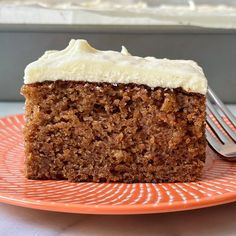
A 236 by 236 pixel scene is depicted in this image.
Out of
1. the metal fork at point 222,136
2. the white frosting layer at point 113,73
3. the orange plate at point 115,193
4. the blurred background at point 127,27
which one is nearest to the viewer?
the orange plate at point 115,193

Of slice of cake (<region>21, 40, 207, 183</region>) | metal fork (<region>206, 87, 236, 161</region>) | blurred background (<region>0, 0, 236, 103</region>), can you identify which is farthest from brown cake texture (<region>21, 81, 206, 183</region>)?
blurred background (<region>0, 0, 236, 103</region>)

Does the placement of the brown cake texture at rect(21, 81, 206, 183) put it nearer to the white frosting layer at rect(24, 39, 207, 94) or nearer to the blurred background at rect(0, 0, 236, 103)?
the white frosting layer at rect(24, 39, 207, 94)

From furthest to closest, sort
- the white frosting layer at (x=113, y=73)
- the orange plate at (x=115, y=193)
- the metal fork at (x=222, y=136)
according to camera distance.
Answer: the metal fork at (x=222, y=136), the white frosting layer at (x=113, y=73), the orange plate at (x=115, y=193)

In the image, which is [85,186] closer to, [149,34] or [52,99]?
[52,99]

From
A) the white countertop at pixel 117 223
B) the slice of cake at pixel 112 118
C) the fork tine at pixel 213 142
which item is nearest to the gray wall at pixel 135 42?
the fork tine at pixel 213 142

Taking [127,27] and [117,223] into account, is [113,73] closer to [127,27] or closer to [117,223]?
[117,223]

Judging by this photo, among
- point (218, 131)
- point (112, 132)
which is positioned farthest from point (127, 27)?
point (112, 132)

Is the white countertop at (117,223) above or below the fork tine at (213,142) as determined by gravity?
below

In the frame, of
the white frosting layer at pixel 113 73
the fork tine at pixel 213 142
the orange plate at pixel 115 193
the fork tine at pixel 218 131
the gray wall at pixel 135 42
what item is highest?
the gray wall at pixel 135 42

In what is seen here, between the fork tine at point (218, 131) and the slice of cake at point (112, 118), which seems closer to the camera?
the slice of cake at point (112, 118)

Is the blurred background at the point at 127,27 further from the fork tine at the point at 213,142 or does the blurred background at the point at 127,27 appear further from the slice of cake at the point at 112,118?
the slice of cake at the point at 112,118
